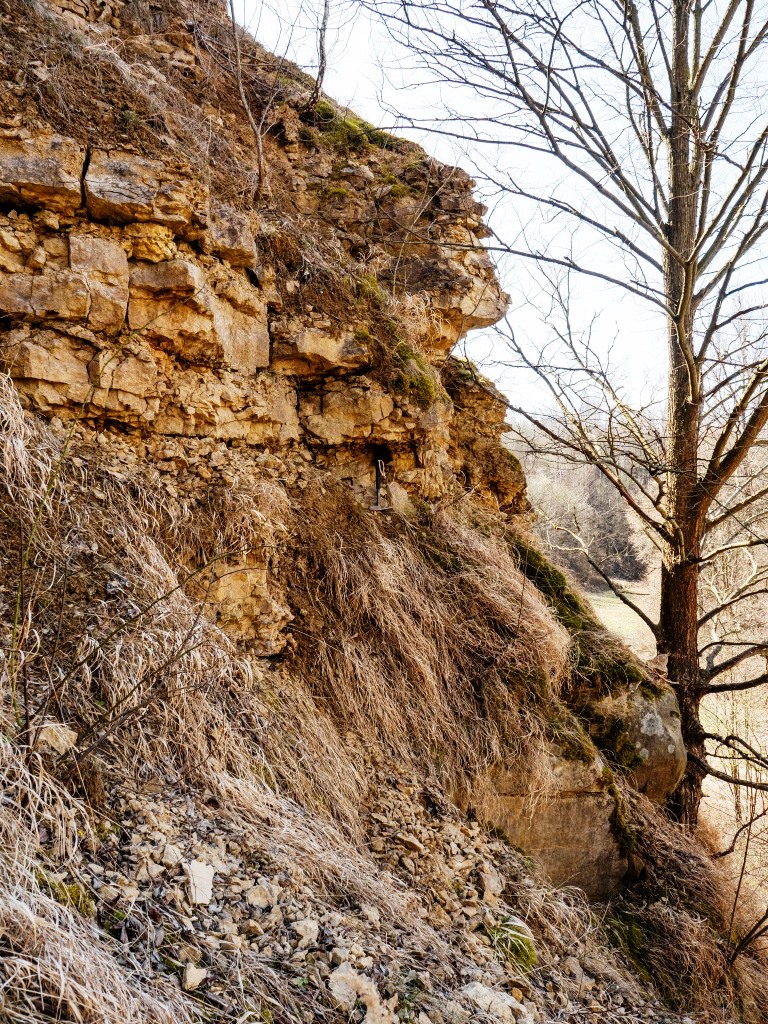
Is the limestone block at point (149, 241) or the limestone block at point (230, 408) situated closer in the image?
the limestone block at point (149, 241)

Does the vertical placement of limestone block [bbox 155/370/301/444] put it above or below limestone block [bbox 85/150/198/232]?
below

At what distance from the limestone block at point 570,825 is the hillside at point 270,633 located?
0.07 ft

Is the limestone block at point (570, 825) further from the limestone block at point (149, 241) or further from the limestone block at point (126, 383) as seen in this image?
the limestone block at point (149, 241)

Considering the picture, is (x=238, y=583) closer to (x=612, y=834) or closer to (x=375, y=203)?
(x=612, y=834)

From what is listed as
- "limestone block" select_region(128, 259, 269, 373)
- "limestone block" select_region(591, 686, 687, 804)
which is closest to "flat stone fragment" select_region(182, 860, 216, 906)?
"limestone block" select_region(128, 259, 269, 373)

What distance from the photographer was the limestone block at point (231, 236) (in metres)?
3.58

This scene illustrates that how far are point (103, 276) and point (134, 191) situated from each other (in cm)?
49

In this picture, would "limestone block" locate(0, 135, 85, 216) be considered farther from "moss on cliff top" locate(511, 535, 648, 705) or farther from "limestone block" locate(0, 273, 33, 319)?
"moss on cliff top" locate(511, 535, 648, 705)

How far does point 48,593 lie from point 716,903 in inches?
171

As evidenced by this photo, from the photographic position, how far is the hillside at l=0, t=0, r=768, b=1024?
1.81 meters

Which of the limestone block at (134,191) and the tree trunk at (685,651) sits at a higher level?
the limestone block at (134,191)

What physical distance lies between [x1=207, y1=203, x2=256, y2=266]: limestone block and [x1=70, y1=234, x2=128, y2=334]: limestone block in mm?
574

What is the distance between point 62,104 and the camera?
320 centimetres

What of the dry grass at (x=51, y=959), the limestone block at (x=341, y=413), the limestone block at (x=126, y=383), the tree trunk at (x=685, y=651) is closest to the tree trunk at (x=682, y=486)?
the tree trunk at (x=685, y=651)
